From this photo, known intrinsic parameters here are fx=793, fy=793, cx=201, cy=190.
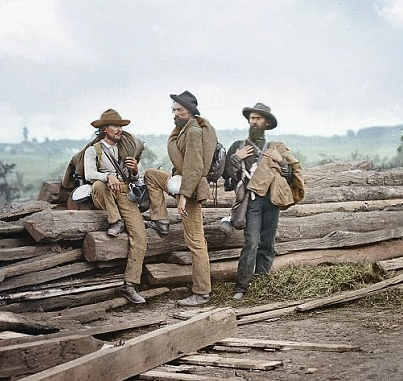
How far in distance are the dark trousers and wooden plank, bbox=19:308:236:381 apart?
200 centimetres

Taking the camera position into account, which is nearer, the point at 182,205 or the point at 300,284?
the point at 182,205

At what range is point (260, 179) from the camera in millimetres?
8891

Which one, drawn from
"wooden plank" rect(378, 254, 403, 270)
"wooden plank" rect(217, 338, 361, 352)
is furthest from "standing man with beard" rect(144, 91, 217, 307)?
"wooden plank" rect(378, 254, 403, 270)

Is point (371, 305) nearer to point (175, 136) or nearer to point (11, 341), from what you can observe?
point (175, 136)

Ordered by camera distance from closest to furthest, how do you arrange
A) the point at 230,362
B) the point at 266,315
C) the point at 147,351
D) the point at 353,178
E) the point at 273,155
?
1. the point at 147,351
2. the point at 230,362
3. the point at 266,315
4. the point at 273,155
5. the point at 353,178

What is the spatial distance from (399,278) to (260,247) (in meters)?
1.64

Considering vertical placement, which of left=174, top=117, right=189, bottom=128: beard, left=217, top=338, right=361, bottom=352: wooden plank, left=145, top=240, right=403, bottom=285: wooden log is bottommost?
left=217, top=338, right=361, bottom=352: wooden plank

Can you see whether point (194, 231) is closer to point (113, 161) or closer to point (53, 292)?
point (113, 161)

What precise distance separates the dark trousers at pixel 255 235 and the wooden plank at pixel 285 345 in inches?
87.0

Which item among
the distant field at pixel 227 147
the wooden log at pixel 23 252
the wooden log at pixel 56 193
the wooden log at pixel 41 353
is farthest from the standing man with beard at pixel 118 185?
the wooden log at pixel 41 353

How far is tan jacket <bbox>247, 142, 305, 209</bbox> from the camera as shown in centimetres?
888

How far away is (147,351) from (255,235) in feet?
11.2

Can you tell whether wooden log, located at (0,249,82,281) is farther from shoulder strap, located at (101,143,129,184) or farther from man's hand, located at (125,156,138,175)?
man's hand, located at (125,156,138,175)

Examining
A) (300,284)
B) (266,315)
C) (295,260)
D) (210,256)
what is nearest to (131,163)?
(210,256)
